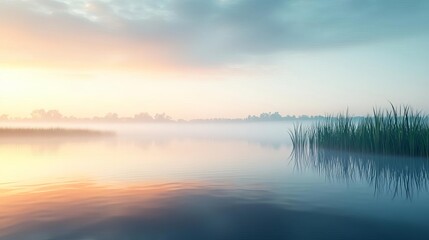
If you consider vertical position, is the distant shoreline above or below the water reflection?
above

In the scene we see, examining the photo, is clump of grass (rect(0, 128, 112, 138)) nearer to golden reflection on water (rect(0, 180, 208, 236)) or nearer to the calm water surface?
the calm water surface

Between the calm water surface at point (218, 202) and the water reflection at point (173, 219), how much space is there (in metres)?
0.02

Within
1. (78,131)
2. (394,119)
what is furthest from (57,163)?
(78,131)

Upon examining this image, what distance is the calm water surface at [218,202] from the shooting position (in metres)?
6.21

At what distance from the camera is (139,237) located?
5.87 meters

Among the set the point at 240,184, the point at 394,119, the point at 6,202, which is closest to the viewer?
the point at 6,202

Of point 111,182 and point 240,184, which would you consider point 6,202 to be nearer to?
point 111,182

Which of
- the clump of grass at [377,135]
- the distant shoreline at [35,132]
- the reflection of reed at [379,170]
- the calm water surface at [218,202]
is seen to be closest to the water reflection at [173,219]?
the calm water surface at [218,202]

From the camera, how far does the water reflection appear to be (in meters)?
6.01

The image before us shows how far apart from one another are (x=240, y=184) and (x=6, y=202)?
269 inches

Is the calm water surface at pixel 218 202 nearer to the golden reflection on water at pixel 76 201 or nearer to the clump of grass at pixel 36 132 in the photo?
the golden reflection on water at pixel 76 201

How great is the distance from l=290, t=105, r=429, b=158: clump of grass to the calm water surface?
132cm

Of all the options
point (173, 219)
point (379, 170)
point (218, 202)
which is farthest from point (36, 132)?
point (173, 219)

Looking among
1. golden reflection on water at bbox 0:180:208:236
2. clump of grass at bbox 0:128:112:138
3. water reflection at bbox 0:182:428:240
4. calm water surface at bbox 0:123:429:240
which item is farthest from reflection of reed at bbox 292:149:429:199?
clump of grass at bbox 0:128:112:138
